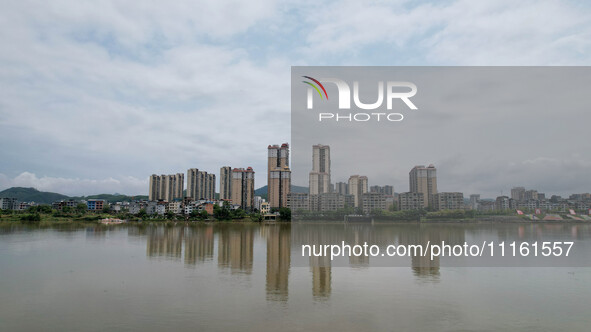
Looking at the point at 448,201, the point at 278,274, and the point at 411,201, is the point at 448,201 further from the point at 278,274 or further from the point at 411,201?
the point at 278,274

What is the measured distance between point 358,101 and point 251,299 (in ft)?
15.7

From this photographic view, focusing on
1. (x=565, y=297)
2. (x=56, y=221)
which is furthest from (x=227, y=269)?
(x=56, y=221)

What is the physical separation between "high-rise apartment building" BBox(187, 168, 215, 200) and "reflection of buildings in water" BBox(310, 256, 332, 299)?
40.2 metres

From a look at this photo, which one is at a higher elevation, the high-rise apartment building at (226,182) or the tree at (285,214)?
the high-rise apartment building at (226,182)

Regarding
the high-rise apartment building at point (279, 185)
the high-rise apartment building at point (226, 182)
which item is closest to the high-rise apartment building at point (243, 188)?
the high-rise apartment building at point (279, 185)

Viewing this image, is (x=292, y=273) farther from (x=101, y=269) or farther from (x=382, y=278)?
(x=101, y=269)

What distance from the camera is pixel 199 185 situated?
49.4 meters

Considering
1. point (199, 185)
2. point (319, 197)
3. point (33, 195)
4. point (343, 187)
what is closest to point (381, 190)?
point (343, 187)

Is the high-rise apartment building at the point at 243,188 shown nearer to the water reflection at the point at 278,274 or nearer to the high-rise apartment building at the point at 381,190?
the high-rise apartment building at the point at 381,190

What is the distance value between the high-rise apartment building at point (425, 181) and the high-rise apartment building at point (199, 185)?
2735 centimetres

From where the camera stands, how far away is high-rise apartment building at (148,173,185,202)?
162ft

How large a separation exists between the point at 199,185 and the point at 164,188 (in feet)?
15.5

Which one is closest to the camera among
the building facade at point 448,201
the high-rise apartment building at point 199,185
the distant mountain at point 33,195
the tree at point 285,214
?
the tree at point 285,214

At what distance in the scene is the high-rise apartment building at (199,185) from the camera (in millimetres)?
48438
